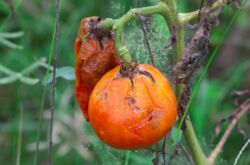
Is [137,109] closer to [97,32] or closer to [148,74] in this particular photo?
[148,74]

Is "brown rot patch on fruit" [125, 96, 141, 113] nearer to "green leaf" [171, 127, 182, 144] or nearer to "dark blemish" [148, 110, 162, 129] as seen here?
"dark blemish" [148, 110, 162, 129]

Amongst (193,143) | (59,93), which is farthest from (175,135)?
(59,93)

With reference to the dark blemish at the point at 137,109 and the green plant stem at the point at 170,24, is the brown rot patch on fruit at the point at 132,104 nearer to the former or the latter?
the dark blemish at the point at 137,109

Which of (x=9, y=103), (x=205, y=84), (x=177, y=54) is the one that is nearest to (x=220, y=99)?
(x=205, y=84)

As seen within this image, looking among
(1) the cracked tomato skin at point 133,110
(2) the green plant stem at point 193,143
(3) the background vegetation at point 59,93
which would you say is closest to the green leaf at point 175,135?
(2) the green plant stem at point 193,143

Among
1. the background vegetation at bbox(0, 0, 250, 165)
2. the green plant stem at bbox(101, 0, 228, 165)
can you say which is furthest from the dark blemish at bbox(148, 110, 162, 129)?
the background vegetation at bbox(0, 0, 250, 165)
